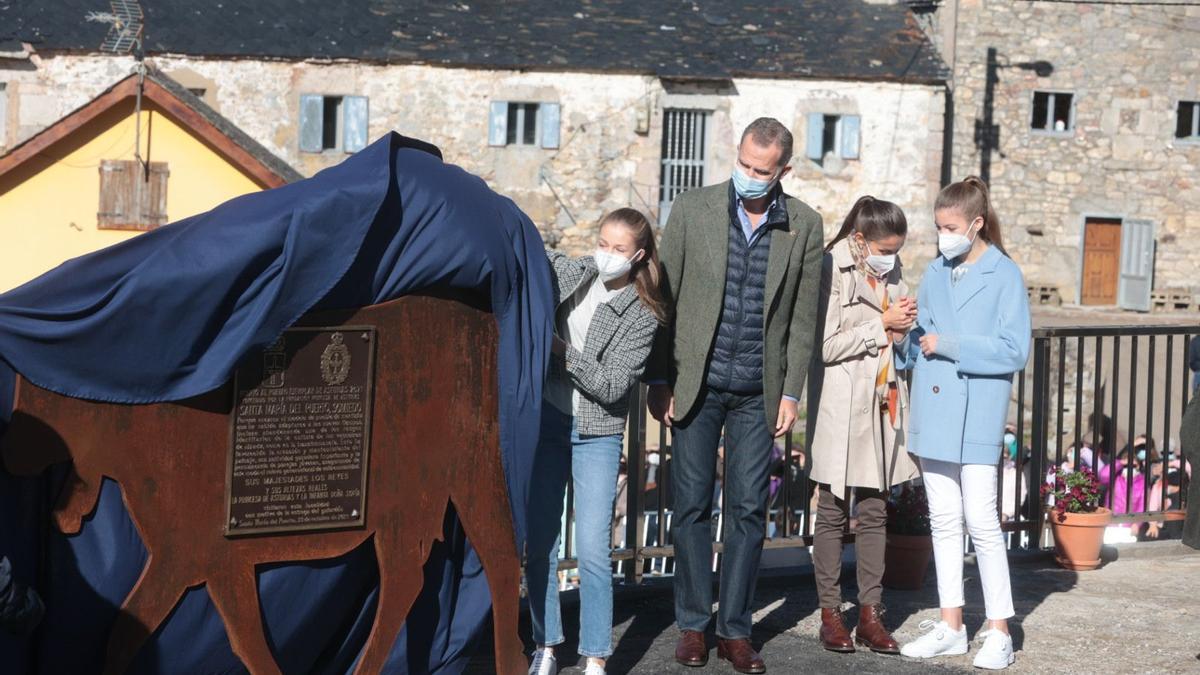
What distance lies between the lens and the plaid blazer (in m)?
5.26

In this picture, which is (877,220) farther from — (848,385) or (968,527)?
(968,527)

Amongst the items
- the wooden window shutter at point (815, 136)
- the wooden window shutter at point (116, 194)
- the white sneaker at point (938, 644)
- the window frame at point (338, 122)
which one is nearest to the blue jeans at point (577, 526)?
the white sneaker at point (938, 644)

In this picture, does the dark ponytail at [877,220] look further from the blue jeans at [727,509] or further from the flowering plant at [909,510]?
the flowering plant at [909,510]

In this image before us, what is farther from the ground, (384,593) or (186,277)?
(186,277)

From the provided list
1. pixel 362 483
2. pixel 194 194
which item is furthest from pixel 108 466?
pixel 194 194

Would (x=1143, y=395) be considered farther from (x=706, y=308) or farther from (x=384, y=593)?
(x=384, y=593)

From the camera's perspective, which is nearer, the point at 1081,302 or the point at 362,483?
the point at 362,483

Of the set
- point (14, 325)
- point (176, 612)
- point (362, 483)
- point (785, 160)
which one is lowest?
point (176, 612)

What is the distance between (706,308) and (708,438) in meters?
0.52

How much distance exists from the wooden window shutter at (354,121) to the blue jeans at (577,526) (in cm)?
2481

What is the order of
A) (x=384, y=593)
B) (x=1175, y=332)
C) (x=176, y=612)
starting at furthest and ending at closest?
(x=1175, y=332) < (x=384, y=593) < (x=176, y=612)

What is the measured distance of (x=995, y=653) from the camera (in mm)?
5773

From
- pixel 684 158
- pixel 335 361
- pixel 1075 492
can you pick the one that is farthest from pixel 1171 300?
pixel 335 361

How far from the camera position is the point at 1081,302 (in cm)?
3512
